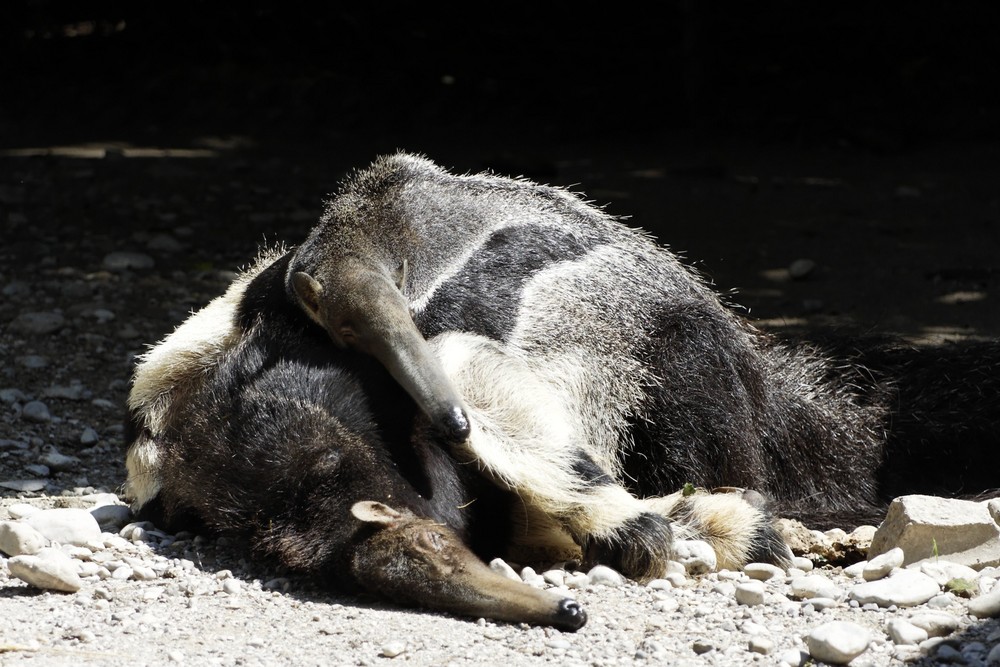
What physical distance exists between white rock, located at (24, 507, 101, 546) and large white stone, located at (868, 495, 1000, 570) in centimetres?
277

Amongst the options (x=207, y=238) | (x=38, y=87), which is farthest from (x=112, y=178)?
(x=38, y=87)

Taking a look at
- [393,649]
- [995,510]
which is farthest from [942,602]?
Result: [393,649]

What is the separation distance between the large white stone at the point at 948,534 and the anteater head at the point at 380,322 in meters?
1.52

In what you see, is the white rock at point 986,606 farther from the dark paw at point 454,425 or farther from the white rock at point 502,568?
the dark paw at point 454,425

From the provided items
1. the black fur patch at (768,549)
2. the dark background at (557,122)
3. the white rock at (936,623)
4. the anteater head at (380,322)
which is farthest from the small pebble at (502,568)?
the dark background at (557,122)

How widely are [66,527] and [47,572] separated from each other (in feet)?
1.94

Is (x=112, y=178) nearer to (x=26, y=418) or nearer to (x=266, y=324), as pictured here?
(x=26, y=418)

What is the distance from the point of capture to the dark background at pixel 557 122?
9367mm

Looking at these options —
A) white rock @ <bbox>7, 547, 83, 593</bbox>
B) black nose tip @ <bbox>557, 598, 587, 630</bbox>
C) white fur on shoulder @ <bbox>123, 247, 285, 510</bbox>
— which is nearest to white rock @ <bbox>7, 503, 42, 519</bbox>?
white fur on shoulder @ <bbox>123, 247, 285, 510</bbox>

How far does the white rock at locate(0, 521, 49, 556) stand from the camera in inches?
174

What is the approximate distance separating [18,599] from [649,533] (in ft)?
6.55

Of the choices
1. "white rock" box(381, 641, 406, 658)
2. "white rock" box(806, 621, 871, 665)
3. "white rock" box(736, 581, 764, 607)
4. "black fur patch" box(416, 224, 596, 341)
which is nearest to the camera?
"white rock" box(806, 621, 871, 665)

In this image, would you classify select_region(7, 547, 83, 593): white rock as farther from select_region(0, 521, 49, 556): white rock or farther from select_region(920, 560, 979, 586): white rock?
select_region(920, 560, 979, 586): white rock

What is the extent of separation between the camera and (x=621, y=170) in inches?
434
